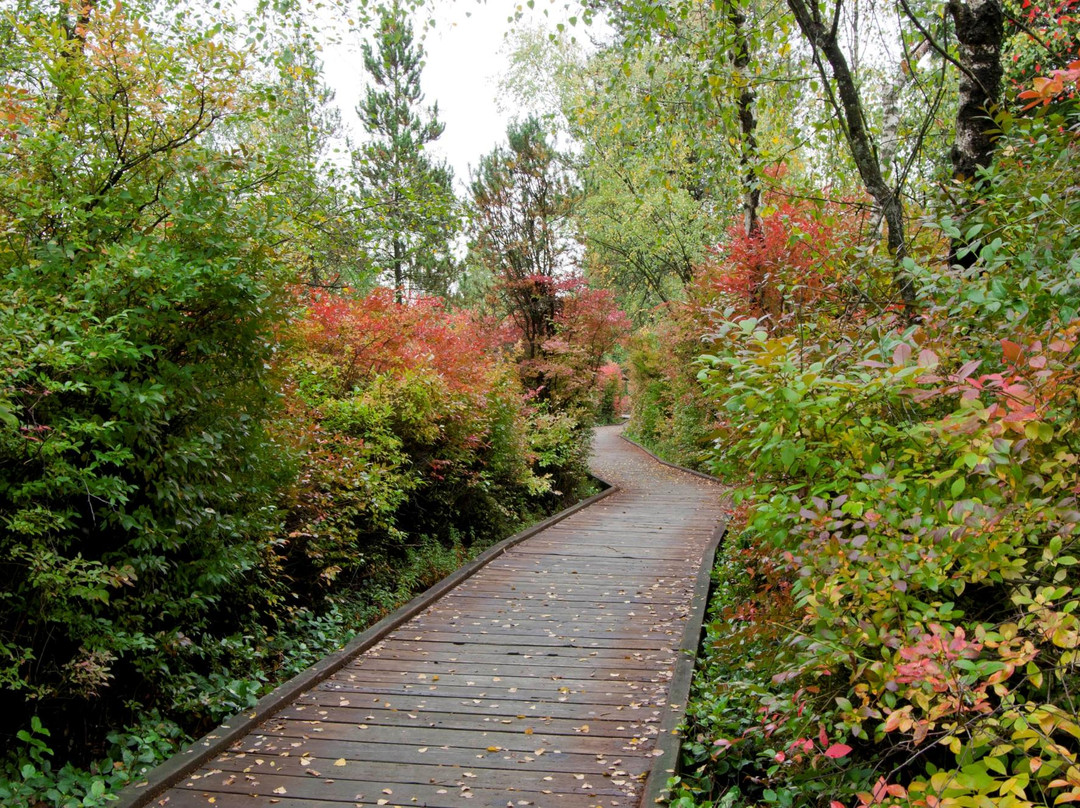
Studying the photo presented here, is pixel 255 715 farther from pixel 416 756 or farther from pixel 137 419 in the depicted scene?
pixel 137 419

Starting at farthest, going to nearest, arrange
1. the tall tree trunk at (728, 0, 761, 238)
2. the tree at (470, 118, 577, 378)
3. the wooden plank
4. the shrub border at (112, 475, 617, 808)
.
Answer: the tree at (470, 118, 577, 378)
the tall tree trunk at (728, 0, 761, 238)
the wooden plank
the shrub border at (112, 475, 617, 808)

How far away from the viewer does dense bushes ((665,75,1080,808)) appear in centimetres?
204

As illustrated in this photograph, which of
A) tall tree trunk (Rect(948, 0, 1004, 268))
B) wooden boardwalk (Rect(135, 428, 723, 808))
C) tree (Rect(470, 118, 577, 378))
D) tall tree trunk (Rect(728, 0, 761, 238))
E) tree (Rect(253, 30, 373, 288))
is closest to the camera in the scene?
wooden boardwalk (Rect(135, 428, 723, 808))

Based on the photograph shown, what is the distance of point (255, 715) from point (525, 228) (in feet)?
51.1

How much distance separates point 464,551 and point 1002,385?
7.97 meters

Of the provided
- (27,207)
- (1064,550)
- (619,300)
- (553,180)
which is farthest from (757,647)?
(619,300)

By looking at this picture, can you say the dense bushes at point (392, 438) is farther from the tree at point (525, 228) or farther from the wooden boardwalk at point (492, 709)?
the tree at point (525, 228)

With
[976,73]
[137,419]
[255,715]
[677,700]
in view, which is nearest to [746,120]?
[976,73]

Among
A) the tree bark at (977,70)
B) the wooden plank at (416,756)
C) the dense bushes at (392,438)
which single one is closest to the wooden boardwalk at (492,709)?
the wooden plank at (416,756)

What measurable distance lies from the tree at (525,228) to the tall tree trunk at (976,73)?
1352 cm

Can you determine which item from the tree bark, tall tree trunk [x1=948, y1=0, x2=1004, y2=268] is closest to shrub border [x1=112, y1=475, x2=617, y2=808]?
tall tree trunk [x1=948, y1=0, x2=1004, y2=268]

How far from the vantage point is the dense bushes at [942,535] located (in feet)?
6.68

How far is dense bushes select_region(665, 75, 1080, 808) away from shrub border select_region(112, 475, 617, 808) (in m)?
2.38

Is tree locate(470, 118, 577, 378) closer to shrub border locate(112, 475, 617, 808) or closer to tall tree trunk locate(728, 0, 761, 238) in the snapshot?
tall tree trunk locate(728, 0, 761, 238)
